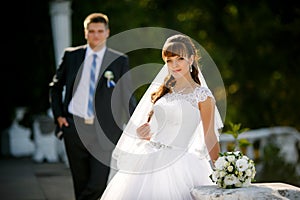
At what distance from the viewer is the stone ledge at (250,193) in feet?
15.9

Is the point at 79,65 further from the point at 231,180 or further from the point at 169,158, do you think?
the point at 231,180

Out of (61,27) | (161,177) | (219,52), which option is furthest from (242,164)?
(219,52)

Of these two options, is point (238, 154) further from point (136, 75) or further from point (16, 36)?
point (16, 36)

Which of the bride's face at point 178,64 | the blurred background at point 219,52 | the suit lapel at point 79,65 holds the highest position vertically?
the bride's face at point 178,64

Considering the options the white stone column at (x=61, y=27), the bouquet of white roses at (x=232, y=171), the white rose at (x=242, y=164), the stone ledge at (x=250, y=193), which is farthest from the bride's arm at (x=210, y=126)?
the white stone column at (x=61, y=27)

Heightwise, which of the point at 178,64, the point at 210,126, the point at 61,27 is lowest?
the point at 210,126

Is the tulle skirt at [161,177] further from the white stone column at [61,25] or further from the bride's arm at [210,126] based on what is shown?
the white stone column at [61,25]

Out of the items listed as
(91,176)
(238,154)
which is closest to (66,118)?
(91,176)

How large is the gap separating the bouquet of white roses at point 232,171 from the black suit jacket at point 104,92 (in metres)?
2.28

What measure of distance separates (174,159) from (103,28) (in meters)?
2.17

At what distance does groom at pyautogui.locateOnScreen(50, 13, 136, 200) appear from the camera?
24.6 feet

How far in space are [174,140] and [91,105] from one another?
193 centimetres

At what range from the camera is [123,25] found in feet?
47.3

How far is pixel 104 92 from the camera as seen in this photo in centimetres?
763
